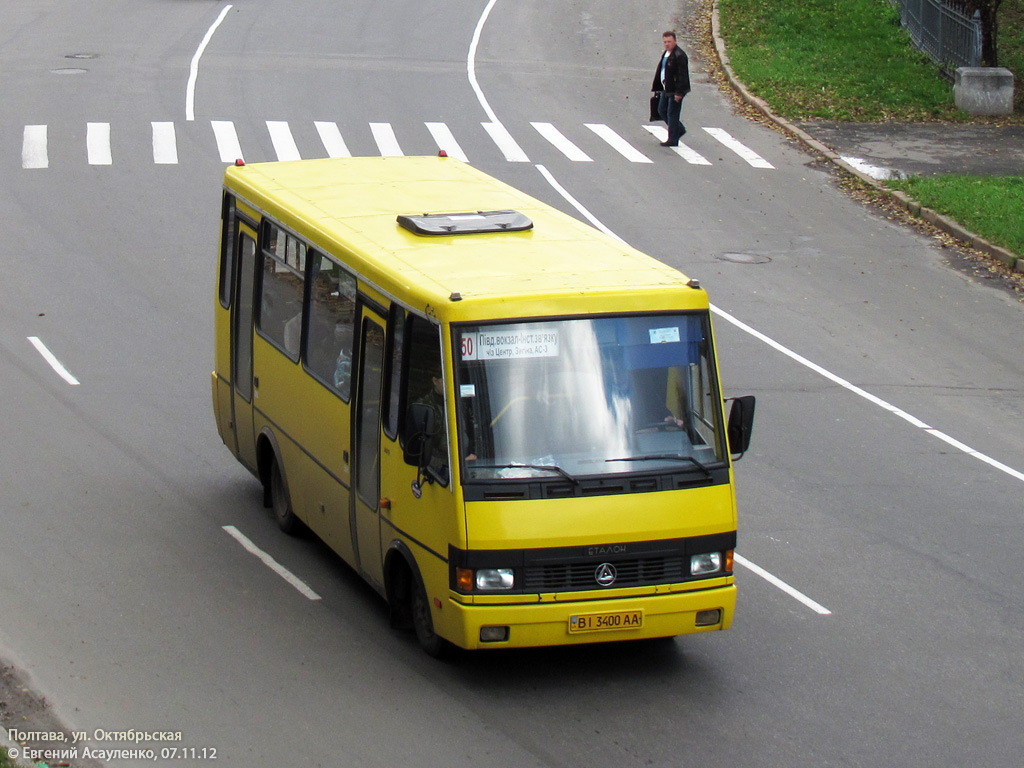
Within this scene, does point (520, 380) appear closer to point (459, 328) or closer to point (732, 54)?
point (459, 328)

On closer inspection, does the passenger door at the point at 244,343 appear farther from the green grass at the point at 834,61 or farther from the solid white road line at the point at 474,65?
the green grass at the point at 834,61

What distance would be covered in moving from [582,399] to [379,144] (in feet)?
63.6

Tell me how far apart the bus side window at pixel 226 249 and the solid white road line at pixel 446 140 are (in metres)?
13.7

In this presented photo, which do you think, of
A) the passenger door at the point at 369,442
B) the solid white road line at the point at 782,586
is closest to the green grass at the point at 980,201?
the solid white road line at the point at 782,586

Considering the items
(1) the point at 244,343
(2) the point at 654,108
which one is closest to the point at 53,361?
(1) the point at 244,343

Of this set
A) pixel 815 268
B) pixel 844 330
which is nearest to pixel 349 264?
pixel 844 330

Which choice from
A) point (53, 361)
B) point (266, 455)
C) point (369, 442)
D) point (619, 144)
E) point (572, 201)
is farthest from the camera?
point (619, 144)

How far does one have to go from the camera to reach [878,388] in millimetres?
16531

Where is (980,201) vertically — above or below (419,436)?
above

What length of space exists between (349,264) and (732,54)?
26.8 meters

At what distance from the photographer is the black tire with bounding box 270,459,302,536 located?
39.1 ft

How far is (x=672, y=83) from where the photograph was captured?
91.1 ft

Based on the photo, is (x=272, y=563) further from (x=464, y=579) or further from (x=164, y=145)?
(x=164, y=145)

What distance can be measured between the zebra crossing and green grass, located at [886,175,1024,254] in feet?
10.7
